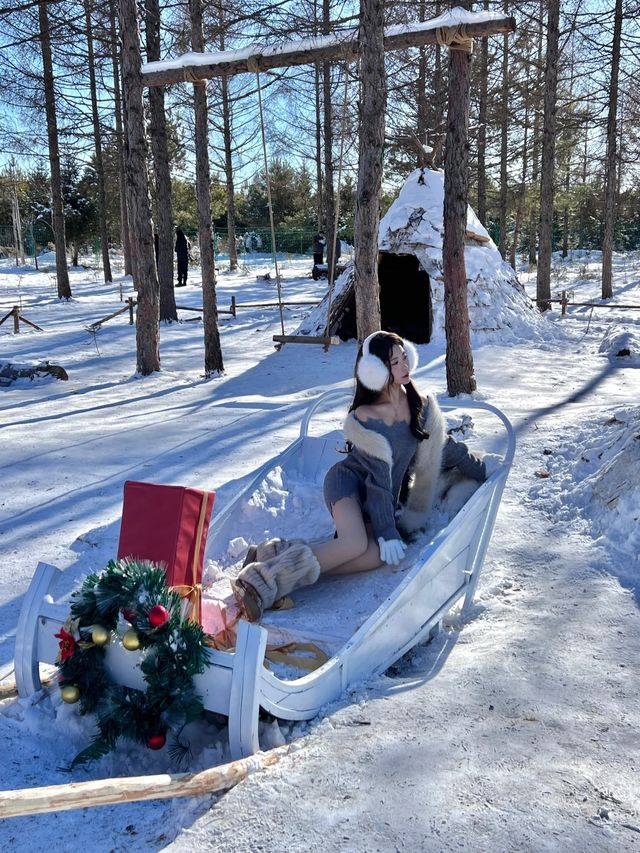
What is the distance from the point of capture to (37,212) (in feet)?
110

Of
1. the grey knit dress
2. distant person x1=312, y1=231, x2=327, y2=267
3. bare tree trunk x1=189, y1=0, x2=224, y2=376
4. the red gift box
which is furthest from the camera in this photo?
distant person x1=312, y1=231, x2=327, y2=267

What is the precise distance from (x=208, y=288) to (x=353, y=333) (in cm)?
416

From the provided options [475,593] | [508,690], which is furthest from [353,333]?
[508,690]

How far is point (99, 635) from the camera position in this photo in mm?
2480

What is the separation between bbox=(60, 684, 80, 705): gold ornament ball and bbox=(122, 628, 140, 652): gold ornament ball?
0.25 m

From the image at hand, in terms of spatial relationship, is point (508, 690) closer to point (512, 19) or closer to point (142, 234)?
point (512, 19)

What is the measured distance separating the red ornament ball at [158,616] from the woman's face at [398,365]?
179 centimetres

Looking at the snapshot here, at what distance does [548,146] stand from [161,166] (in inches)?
350

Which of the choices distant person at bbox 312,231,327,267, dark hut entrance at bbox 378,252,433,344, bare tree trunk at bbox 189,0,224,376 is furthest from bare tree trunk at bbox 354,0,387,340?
distant person at bbox 312,231,327,267

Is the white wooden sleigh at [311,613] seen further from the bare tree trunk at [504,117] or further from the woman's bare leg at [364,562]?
the bare tree trunk at [504,117]

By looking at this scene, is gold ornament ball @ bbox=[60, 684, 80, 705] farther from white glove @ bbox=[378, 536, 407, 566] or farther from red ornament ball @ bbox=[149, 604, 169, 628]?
white glove @ bbox=[378, 536, 407, 566]

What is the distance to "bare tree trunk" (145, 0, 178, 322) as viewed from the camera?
13227 millimetres

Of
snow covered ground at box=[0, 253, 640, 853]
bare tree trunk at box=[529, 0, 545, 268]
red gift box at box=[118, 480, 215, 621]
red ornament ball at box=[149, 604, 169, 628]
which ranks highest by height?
bare tree trunk at box=[529, 0, 545, 268]

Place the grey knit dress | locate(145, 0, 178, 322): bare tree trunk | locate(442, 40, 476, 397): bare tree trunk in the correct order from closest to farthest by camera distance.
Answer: the grey knit dress → locate(442, 40, 476, 397): bare tree trunk → locate(145, 0, 178, 322): bare tree trunk
